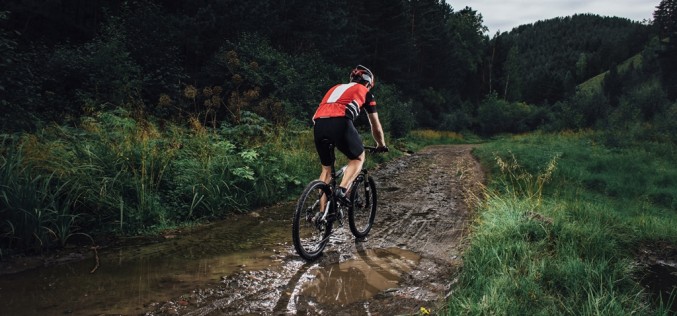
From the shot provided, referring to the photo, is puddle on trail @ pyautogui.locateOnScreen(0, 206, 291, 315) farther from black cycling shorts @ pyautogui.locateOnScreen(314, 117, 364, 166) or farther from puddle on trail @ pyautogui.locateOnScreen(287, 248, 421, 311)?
black cycling shorts @ pyautogui.locateOnScreen(314, 117, 364, 166)

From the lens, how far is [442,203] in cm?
710

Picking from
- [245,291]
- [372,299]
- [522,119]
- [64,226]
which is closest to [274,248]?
Result: [245,291]

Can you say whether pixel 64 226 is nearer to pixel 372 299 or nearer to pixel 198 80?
pixel 372 299

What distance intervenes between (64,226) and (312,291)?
116 inches

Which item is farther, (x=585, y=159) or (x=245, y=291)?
(x=585, y=159)

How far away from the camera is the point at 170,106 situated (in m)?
10.6

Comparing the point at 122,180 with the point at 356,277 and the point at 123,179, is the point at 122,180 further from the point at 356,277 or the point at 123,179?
the point at 356,277

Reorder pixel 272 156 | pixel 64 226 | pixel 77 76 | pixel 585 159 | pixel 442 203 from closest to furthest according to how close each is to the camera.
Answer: pixel 64 226
pixel 442 203
pixel 272 156
pixel 77 76
pixel 585 159

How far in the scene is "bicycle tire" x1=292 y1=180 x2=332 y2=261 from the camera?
391cm

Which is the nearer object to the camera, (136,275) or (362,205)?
(136,275)

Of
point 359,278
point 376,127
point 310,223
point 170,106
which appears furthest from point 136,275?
point 170,106

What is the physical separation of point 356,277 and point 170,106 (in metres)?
8.93

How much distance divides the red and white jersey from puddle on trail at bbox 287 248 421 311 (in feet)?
5.28

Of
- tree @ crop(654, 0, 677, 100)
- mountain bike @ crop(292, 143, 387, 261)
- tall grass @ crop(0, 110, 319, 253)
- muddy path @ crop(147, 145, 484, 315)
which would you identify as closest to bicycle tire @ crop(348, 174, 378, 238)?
mountain bike @ crop(292, 143, 387, 261)
